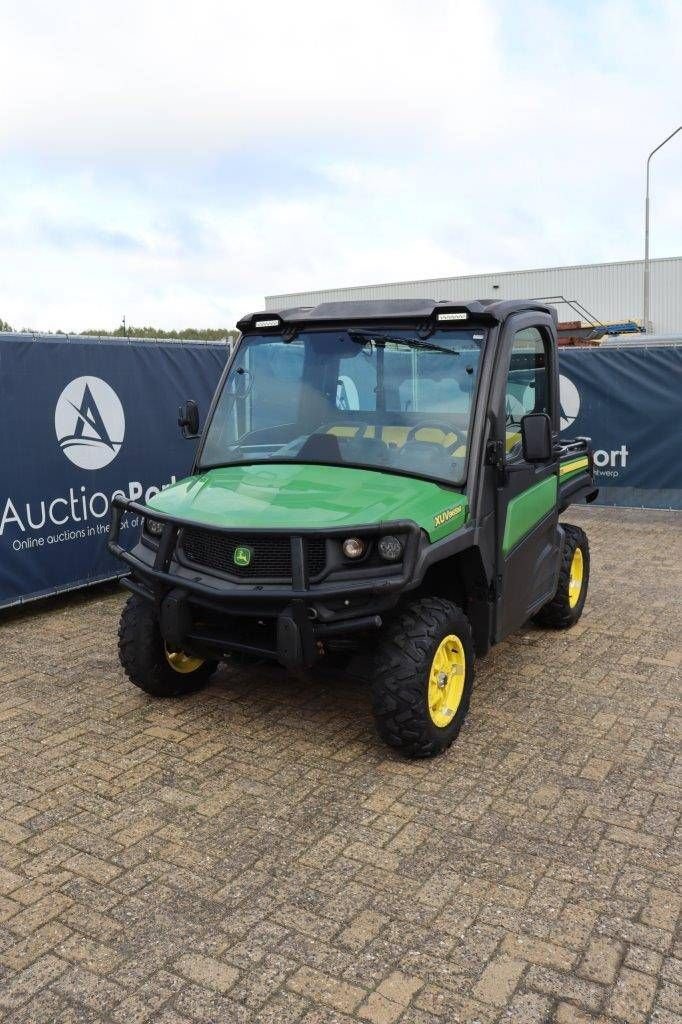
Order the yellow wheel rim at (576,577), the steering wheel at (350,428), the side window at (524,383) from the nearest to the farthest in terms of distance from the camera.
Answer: the steering wheel at (350,428) → the side window at (524,383) → the yellow wheel rim at (576,577)

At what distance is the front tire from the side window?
45.9 inches

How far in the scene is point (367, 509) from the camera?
420 cm

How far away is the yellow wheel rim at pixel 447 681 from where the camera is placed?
4398mm

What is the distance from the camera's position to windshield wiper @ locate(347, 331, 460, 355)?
4809 mm

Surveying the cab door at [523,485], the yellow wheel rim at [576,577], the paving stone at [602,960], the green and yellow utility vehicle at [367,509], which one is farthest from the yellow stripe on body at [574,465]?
the paving stone at [602,960]

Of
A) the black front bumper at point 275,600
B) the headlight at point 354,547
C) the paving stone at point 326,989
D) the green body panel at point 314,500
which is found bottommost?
the paving stone at point 326,989

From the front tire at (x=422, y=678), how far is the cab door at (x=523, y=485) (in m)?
0.59

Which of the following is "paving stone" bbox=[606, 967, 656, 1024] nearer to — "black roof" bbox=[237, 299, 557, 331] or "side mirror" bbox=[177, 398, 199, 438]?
"black roof" bbox=[237, 299, 557, 331]

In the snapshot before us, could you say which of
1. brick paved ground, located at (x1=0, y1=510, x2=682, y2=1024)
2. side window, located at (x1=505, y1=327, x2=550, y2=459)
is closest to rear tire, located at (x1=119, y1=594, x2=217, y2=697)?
brick paved ground, located at (x1=0, y1=510, x2=682, y2=1024)

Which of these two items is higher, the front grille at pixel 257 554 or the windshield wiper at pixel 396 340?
the windshield wiper at pixel 396 340

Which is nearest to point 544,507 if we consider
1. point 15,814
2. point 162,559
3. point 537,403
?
point 537,403

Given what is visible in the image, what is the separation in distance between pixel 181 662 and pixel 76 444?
321cm

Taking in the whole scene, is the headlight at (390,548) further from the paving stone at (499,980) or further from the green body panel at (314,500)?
the paving stone at (499,980)

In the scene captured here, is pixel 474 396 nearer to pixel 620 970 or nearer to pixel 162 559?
pixel 162 559
